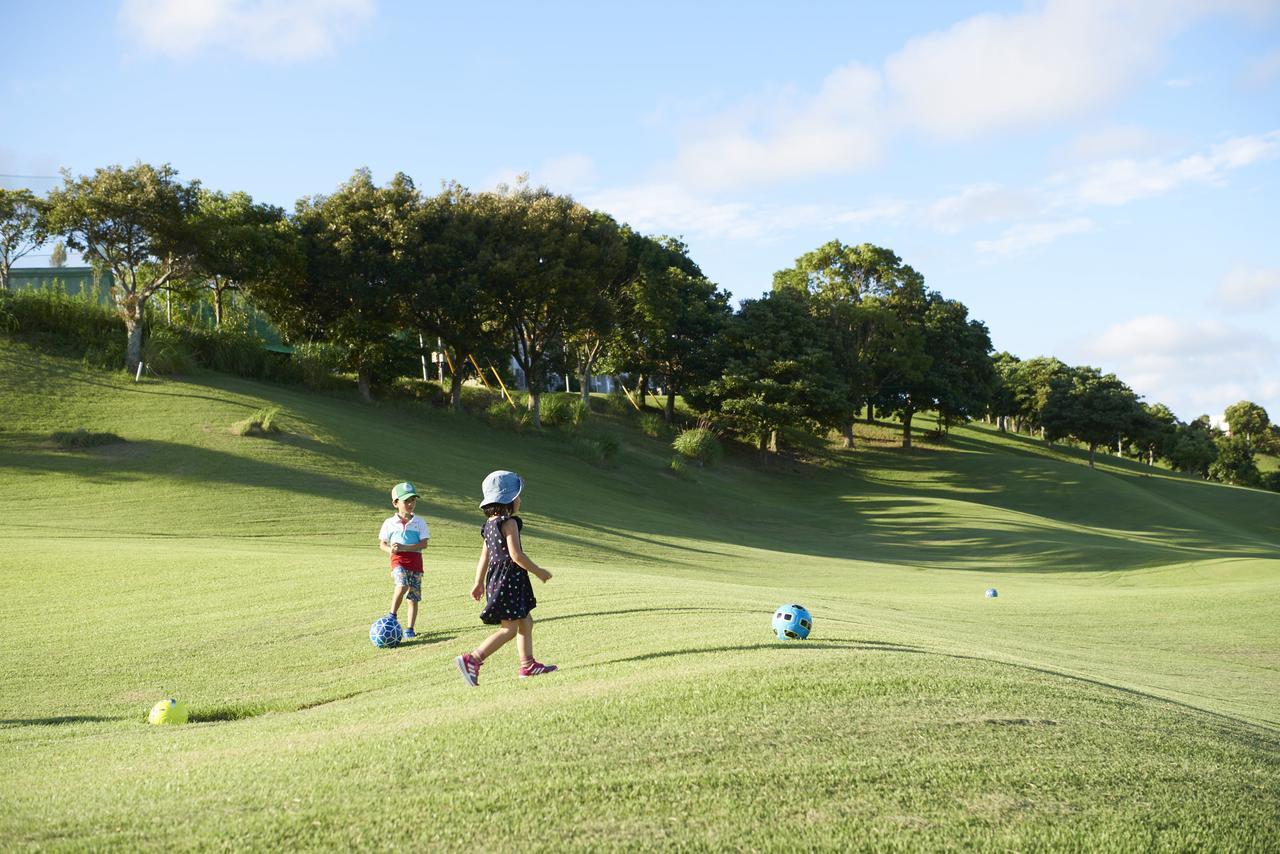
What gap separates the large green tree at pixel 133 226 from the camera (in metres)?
35.8

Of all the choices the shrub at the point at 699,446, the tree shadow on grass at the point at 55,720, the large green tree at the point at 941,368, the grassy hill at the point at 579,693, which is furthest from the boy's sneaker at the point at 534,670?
the large green tree at the point at 941,368

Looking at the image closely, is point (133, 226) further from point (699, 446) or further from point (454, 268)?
point (699, 446)

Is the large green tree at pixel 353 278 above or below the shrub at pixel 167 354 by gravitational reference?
above

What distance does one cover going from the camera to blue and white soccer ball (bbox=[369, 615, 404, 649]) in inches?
444

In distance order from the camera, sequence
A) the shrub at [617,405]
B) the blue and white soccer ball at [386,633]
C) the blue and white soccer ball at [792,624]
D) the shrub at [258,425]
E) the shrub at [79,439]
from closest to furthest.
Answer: the blue and white soccer ball at [792,624] → the blue and white soccer ball at [386,633] → the shrub at [79,439] → the shrub at [258,425] → the shrub at [617,405]

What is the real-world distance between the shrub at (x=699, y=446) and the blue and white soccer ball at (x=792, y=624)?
4410cm

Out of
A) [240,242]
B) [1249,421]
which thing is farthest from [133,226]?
[1249,421]

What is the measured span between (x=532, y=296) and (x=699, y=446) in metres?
13.2

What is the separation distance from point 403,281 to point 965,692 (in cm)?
4197

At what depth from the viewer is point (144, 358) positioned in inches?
1534

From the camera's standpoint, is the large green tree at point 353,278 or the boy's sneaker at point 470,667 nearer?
the boy's sneaker at point 470,667

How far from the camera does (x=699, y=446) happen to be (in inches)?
2138

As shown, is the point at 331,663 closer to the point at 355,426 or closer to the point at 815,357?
the point at 355,426

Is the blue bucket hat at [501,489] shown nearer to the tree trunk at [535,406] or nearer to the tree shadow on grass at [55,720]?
the tree shadow on grass at [55,720]
